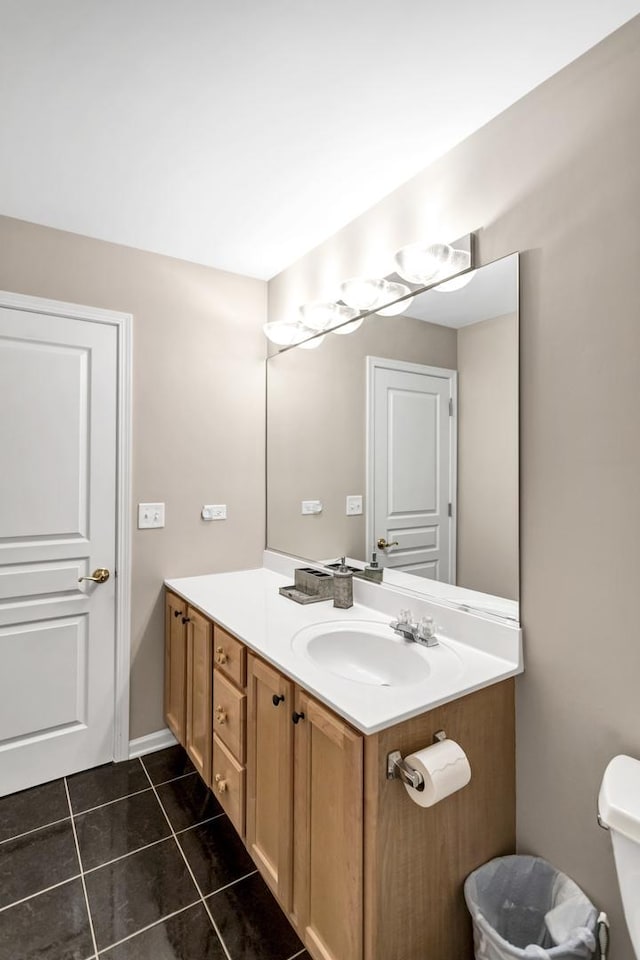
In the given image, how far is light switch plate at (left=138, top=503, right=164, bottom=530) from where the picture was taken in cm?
229

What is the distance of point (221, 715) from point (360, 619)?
0.60 m

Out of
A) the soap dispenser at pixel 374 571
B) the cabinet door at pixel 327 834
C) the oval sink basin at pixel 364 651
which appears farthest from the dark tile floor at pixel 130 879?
the soap dispenser at pixel 374 571

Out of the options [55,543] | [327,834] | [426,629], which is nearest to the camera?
[327,834]

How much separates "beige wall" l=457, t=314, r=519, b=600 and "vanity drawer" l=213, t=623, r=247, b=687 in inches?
30.1

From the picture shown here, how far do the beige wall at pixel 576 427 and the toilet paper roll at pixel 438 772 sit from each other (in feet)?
1.29

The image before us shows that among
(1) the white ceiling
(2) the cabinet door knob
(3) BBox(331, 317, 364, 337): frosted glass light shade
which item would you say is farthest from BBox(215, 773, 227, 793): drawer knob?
(1) the white ceiling

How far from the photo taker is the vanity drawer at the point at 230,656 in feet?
5.27

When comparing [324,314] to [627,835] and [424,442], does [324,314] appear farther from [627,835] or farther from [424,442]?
[627,835]

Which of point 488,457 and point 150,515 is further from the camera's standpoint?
point 150,515

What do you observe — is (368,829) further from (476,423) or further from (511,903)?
(476,423)

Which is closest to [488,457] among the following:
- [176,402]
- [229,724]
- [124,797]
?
[229,724]

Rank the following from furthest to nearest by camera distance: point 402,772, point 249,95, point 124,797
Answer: point 124,797
point 249,95
point 402,772

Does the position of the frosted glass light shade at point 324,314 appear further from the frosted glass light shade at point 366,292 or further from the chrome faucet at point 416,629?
the chrome faucet at point 416,629

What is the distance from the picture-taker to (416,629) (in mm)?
1546
